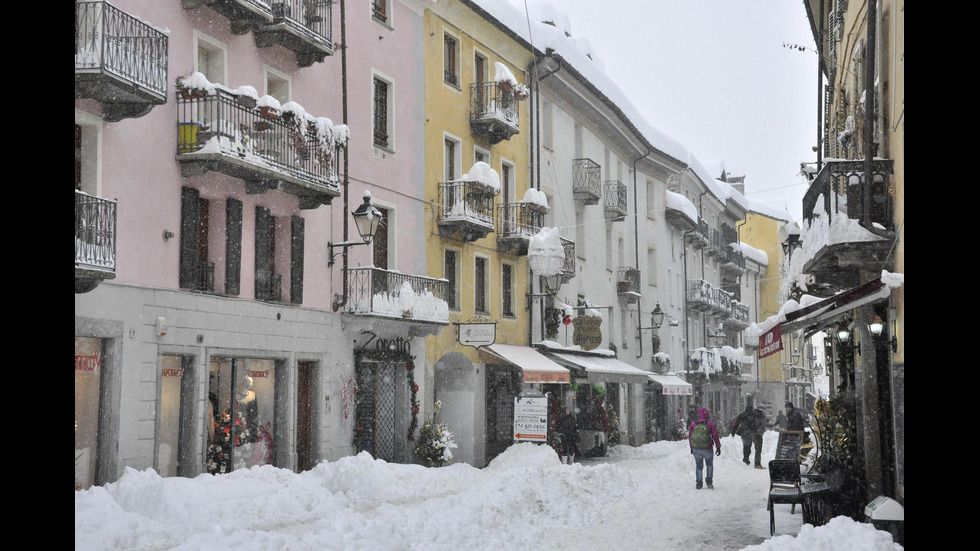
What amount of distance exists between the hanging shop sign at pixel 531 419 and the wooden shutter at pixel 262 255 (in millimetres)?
6091

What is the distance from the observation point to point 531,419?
70.4ft

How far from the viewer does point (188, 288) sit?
53.4ft

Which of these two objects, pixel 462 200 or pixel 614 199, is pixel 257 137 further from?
pixel 614 199

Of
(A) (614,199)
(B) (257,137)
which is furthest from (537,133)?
(B) (257,137)

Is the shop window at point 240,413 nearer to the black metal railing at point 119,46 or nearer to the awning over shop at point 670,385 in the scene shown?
the black metal railing at point 119,46

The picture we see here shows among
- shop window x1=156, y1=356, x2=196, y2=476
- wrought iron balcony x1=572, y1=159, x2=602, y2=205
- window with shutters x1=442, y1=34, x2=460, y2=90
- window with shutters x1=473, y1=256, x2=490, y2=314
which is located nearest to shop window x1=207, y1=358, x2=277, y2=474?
shop window x1=156, y1=356, x2=196, y2=476

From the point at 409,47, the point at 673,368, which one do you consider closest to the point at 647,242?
the point at 673,368

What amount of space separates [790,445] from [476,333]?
9.40 metres

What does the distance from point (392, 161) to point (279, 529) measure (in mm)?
11321

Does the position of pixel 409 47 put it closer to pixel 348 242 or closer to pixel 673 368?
pixel 348 242

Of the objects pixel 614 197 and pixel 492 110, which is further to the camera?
pixel 614 197

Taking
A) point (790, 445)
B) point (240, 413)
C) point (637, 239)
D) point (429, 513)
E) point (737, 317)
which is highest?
point (637, 239)

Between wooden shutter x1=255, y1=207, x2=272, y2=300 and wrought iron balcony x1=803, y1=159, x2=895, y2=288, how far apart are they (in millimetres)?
9779

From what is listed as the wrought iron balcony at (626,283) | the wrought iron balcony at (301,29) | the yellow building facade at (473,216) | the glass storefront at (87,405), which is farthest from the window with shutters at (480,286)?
the glass storefront at (87,405)
